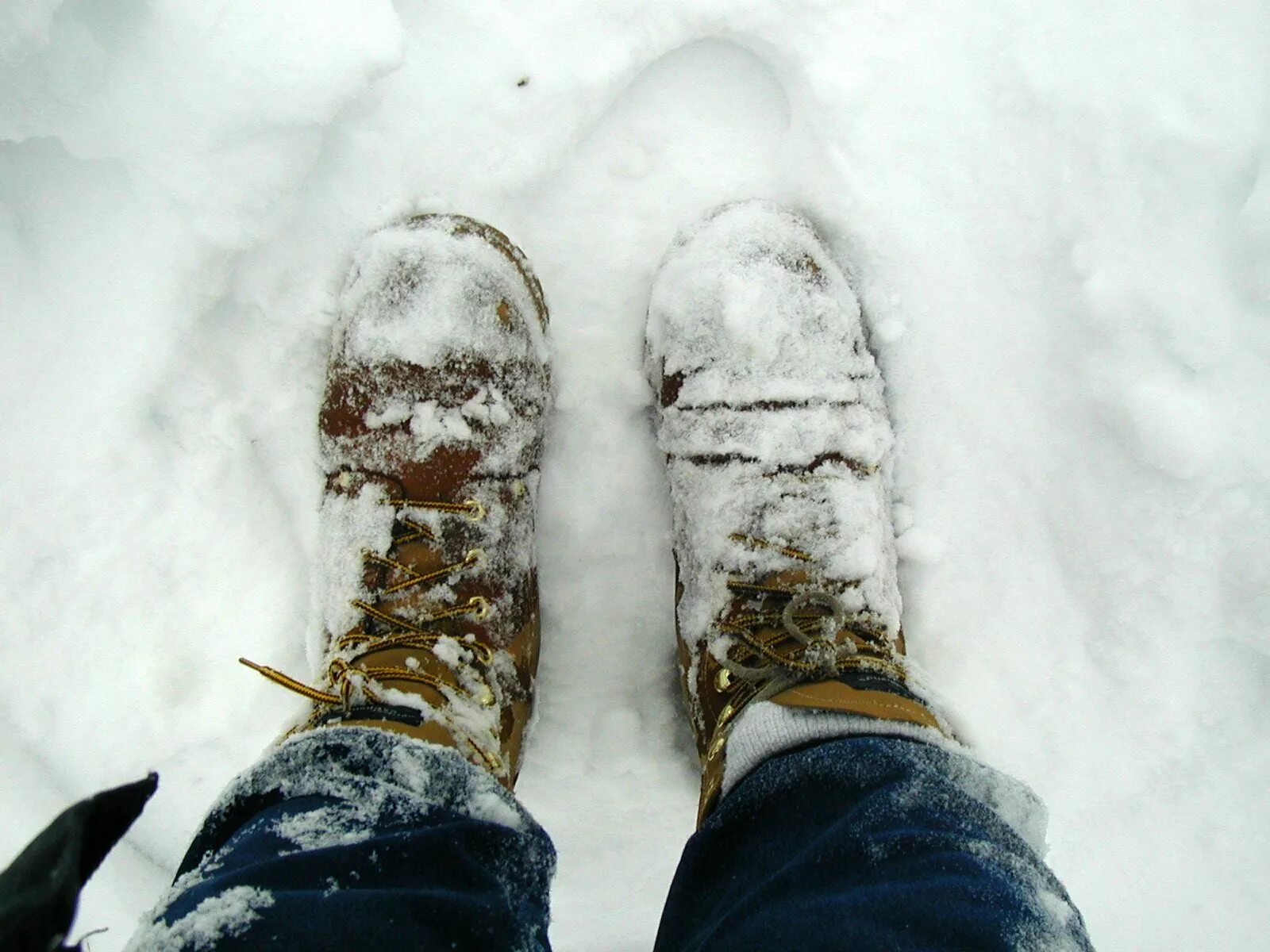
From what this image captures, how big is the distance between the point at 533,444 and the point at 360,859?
56cm

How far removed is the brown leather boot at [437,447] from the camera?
1016mm

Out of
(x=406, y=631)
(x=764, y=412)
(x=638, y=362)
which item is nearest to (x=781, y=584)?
(x=764, y=412)

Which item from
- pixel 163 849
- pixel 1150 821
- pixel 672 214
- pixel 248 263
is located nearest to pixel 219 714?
pixel 163 849

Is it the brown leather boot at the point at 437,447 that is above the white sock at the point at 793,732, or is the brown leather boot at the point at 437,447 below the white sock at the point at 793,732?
above

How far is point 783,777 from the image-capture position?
76 centimetres

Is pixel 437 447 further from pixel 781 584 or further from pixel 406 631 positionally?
pixel 781 584

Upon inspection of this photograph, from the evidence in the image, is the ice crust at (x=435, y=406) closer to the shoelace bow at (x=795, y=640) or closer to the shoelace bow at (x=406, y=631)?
the shoelace bow at (x=406, y=631)

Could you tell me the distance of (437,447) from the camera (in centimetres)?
104

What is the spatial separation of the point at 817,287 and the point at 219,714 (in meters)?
0.89

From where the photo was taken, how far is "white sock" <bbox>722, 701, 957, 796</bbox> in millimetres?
800

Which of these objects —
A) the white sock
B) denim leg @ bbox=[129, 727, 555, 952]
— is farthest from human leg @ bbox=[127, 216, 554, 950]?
the white sock

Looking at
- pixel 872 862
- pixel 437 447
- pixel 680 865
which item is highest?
pixel 437 447

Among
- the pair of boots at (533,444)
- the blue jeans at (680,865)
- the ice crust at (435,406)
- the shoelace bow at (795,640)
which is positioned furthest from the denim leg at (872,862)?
the ice crust at (435,406)

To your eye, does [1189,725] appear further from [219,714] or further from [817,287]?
[219,714]
